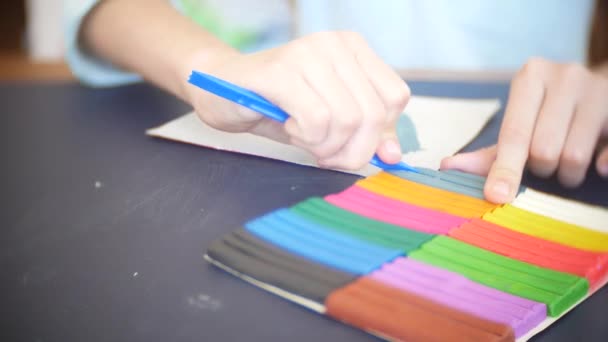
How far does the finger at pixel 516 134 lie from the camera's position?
1.61 feet

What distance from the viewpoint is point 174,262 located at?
423 millimetres

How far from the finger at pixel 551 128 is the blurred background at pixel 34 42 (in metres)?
0.65

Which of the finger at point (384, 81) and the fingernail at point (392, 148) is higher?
the finger at point (384, 81)

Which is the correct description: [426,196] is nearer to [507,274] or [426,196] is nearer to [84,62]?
[507,274]

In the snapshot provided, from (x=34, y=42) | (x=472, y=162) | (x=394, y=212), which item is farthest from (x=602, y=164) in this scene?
(x=34, y=42)

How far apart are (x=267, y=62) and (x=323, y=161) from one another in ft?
0.32

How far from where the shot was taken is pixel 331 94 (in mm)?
491

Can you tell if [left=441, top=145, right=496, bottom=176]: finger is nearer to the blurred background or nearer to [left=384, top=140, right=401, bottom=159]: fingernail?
[left=384, top=140, right=401, bottom=159]: fingernail

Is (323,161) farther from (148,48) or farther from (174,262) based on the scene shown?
(148,48)

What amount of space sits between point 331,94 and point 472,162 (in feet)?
0.50

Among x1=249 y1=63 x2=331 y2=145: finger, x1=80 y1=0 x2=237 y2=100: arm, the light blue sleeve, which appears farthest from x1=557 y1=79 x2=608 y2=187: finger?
the light blue sleeve

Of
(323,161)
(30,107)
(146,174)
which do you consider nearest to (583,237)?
(323,161)

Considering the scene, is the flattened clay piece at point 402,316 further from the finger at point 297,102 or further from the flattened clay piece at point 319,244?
the finger at point 297,102

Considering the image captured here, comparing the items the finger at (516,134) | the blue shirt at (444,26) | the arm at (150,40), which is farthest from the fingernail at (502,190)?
the blue shirt at (444,26)
